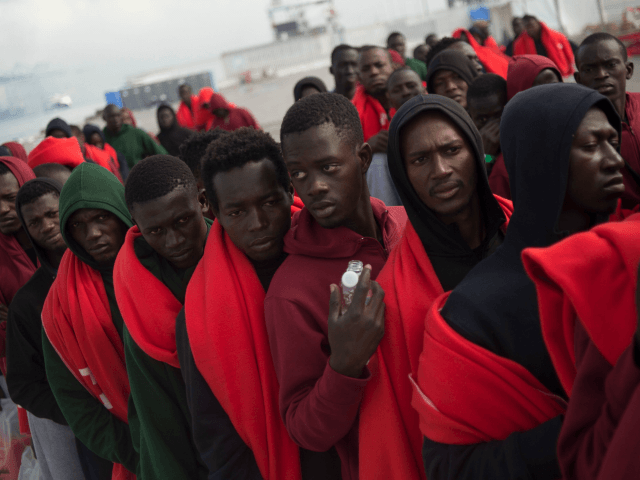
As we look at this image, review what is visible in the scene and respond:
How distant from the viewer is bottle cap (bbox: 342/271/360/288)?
142 centimetres

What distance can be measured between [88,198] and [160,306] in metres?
0.74

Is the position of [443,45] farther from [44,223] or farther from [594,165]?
[594,165]

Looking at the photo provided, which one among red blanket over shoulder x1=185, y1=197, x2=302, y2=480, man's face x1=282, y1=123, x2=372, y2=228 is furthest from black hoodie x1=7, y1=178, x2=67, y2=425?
man's face x1=282, y1=123, x2=372, y2=228

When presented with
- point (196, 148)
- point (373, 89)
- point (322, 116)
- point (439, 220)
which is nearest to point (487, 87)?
point (373, 89)

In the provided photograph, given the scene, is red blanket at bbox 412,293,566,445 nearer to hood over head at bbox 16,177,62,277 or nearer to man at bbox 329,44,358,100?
hood over head at bbox 16,177,62,277

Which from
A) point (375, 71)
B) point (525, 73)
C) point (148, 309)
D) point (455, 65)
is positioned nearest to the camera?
point (148, 309)

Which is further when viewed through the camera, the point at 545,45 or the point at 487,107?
the point at 545,45

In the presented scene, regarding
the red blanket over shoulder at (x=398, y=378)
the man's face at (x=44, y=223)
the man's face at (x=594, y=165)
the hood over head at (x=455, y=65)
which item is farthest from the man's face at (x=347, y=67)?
the man's face at (x=594, y=165)

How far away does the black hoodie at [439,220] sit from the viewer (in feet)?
5.00

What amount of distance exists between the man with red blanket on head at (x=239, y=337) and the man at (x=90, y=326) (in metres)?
0.74

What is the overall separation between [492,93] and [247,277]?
217cm

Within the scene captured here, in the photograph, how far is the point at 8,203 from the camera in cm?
344

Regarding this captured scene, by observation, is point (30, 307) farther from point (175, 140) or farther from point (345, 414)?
point (175, 140)

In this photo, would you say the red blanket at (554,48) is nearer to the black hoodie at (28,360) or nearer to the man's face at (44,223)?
the man's face at (44,223)
